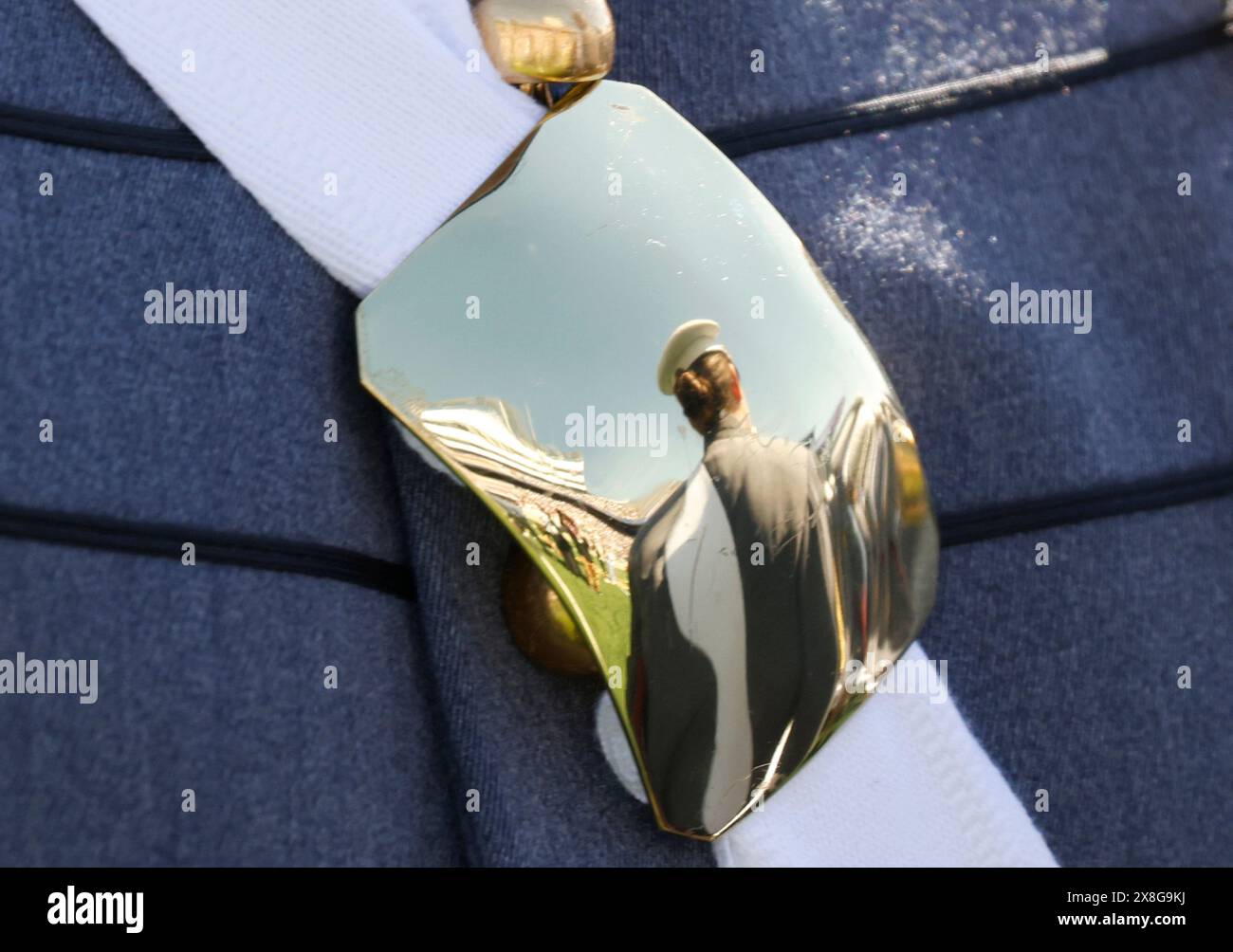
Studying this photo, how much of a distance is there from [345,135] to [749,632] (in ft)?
0.57

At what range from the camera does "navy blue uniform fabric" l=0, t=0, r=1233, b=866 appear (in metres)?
0.32

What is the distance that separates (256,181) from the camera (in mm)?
343

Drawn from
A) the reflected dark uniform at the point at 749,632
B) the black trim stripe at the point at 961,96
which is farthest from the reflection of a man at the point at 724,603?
the black trim stripe at the point at 961,96

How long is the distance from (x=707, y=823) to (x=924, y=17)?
276 mm

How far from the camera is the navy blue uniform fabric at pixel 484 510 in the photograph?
323mm

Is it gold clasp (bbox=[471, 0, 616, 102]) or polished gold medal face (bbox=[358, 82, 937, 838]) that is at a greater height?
gold clasp (bbox=[471, 0, 616, 102])

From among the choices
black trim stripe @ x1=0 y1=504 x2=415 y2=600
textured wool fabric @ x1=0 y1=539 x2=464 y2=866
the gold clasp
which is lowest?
textured wool fabric @ x1=0 y1=539 x2=464 y2=866

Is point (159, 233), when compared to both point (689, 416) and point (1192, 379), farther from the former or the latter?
point (1192, 379)

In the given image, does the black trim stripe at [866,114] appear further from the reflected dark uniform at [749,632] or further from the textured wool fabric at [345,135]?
the reflected dark uniform at [749,632]

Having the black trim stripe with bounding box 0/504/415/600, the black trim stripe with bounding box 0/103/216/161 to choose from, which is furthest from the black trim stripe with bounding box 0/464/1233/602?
the black trim stripe with bounding box 0/103/216/161

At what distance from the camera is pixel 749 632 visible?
12.6 inches

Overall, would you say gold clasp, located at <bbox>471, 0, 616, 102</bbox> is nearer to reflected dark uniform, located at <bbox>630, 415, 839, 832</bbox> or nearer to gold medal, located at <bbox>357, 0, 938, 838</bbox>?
gold medal, located at <bbox>357, 0, 938, 838</bbox>

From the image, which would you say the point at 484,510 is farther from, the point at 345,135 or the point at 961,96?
the point at 961,96

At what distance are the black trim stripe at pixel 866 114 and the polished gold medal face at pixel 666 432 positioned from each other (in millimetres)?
72
